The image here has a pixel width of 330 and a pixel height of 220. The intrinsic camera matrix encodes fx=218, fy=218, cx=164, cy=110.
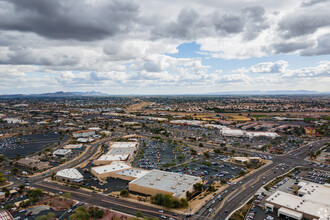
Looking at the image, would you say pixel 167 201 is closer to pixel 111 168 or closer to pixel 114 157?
pixel 111 168

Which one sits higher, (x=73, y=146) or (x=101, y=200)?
(x=73, y=146)

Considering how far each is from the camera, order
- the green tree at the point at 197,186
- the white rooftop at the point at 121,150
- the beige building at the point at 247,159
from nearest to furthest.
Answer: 1. the green tree at the point at 197,186
2. the beige building at the point at 247,159
3. the white rooftop at the point at 121,150

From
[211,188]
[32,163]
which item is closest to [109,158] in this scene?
[32,163]

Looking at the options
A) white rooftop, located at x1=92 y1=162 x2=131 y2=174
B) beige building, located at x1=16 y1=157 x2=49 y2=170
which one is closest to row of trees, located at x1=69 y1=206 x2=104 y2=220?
white rooftop, located at x1=92 y1=162 x2=131 y2=174

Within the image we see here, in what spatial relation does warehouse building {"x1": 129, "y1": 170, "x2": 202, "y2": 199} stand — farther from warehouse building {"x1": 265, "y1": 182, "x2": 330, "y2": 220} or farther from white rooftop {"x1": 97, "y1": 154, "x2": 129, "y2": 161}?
white rooftop {"x1": 97, "y1": 154, "x2": 129, "y2": 161}

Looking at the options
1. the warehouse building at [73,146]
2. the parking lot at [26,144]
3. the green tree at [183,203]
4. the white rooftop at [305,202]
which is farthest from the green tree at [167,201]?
the parking lot at [26,144]

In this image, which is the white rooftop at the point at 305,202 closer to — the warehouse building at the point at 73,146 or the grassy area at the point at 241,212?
the grassy area at the point at 241,212
